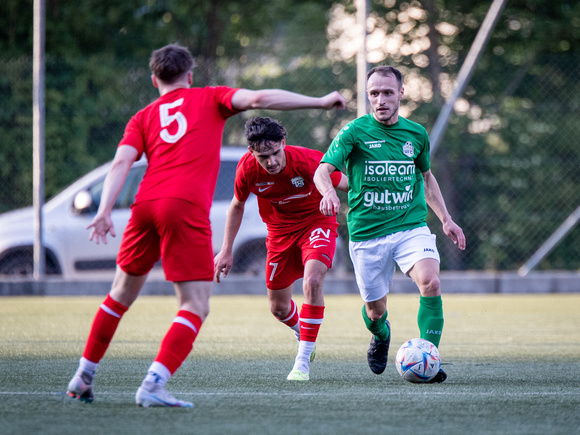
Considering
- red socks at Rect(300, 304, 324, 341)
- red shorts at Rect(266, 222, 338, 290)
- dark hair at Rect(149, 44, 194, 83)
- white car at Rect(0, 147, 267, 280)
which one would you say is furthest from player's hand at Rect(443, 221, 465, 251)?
white car at Rect(0, 147, 267, 280)

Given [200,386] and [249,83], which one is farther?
[249,83]

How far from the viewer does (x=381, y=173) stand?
560cm

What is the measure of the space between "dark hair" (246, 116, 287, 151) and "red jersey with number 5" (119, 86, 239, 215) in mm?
929

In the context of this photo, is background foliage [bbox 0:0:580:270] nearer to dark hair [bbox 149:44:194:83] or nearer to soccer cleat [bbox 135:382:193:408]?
dark hair [bbox 149:44:194:83]

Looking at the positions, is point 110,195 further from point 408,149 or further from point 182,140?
point 408,149

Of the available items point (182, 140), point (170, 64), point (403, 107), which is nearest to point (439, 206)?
point (182, 140)

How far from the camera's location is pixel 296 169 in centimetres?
601

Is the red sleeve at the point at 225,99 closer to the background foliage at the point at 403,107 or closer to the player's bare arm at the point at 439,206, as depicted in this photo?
the player's bare arm at the point at 439,206

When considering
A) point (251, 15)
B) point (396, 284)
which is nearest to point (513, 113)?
point (396, 284)

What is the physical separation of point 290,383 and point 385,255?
39.6 inches

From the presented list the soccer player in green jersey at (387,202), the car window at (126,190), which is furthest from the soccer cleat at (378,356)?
the car window at (126,190)

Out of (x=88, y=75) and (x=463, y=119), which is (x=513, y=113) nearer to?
(x=463, y=119)

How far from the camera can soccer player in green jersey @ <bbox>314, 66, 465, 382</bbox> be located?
5516 mm

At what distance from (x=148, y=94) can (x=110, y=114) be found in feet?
1.90
